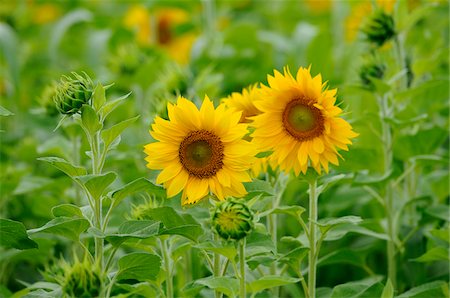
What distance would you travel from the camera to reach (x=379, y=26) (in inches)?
58.4

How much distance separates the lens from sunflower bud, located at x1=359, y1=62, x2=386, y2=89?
56.4 inches

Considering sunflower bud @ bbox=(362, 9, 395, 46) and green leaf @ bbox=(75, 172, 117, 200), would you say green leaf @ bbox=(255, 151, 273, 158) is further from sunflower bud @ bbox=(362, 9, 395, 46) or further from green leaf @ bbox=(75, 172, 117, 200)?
sunflower bud @ bbox=(362, 9, 395, 46)

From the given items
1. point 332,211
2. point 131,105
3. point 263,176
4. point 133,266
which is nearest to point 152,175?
point 263,176

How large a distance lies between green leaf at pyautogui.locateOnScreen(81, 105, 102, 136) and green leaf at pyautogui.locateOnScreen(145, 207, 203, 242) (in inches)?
5.0

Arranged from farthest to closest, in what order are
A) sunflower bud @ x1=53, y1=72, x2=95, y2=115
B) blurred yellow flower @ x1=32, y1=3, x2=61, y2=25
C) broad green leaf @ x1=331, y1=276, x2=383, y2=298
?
blurred yellow flower @ x1=32, y1=3, x2=61, y2=25, broad green leaf @ x1=331, y1=276, x2=383, y2=298, sunflower bud @ x1=53, y1=72, x2=95, y2=115

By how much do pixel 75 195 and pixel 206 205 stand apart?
1.51 feet

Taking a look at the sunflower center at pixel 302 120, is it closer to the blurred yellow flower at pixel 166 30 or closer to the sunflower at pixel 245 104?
the sunflower at pixel 245 104

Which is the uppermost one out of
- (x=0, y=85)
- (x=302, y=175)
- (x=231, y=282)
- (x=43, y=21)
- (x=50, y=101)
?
(x=43, y=21)

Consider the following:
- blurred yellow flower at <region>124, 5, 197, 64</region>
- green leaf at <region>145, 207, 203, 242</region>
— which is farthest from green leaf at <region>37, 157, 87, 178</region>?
blurred yellow flower at <region>124, 5, 197, 64</region>

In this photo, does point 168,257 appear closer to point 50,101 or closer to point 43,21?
point 50,101

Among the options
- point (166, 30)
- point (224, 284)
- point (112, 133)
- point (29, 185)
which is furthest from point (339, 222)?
point (166, 30)

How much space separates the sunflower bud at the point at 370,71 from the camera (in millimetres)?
1434

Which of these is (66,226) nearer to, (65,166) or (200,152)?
(65,166)

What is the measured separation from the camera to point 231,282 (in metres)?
1.02
